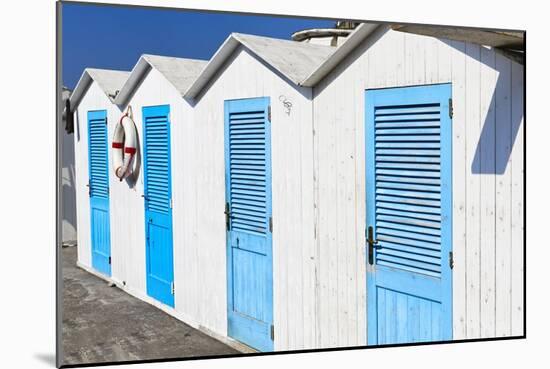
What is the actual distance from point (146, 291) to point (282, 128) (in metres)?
1.13

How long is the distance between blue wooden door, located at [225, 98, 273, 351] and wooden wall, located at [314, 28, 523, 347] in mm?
408

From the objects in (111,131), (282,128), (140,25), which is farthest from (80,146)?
(282,128)

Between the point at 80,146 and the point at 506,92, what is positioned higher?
the point at 506,92

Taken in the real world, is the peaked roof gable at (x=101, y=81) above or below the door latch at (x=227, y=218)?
above

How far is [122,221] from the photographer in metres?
4.09

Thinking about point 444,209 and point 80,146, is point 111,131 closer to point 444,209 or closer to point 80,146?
point 80,146

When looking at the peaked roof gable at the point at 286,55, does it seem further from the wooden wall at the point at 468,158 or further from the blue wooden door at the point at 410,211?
the blue wooden door at the point at 410,211

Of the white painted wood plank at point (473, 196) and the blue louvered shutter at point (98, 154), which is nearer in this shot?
the white painted wood plank at point (473, 196)

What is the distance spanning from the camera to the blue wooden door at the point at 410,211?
381cm

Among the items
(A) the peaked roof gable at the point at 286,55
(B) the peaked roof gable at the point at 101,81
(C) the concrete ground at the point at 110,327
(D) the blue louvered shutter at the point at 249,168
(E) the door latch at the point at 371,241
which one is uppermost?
(A) the peaked roof gable at the point at 286,55

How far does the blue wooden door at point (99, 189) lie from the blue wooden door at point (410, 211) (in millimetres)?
1338

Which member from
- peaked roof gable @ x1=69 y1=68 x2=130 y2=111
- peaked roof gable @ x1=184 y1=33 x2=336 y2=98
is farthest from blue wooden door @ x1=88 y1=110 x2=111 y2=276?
peaked roof gable @ x1=184 y1=33 x2=336 y2=98

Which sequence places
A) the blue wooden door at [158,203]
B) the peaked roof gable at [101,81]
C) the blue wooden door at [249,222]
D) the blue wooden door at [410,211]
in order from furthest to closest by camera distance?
the blue wooden door at [249,222] < the blue wooden door at [158,203] < the blue wooden door at [410,211] < the peaked roof gable at [101,81]

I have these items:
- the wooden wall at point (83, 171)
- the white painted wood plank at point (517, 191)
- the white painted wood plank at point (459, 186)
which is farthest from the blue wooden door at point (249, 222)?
the white painted wood plank at point (517, 191)
